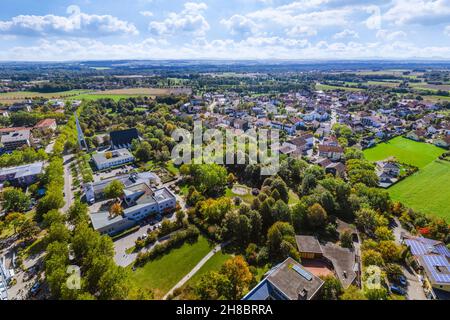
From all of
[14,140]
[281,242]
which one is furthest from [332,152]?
[14,140]

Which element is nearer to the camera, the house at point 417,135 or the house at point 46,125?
the house at point 417,135

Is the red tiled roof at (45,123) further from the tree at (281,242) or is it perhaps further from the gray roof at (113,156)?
the tree at (281,242)

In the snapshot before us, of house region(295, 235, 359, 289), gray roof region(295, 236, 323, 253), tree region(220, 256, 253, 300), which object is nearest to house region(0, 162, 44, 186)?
tree region(220, 256, 253, 300)


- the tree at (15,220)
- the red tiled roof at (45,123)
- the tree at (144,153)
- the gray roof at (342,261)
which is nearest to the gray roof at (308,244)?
the gray roof at (342,261)

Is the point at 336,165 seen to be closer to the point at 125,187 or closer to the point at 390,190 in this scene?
the point at 390,190

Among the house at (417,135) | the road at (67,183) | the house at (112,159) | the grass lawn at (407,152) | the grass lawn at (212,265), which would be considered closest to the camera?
the grass lawn at (212,265)
